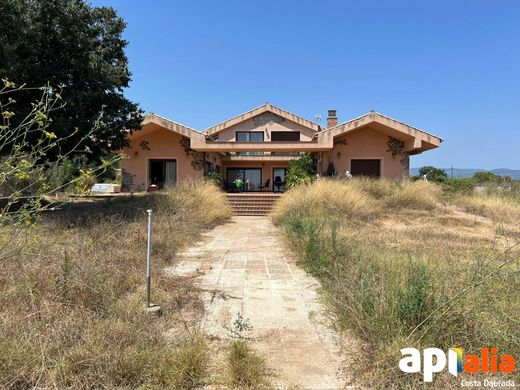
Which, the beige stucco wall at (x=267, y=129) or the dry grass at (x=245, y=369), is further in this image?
the beige stucco wall at (x=267, y=129)

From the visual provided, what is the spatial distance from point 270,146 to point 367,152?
5.46m

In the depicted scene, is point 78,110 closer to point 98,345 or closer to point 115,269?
point 115,269

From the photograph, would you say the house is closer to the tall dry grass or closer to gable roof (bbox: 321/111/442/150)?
gable roof (bbox: 321/111/442/150)

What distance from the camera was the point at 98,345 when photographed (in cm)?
275

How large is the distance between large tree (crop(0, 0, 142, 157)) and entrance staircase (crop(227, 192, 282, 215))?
6.43m

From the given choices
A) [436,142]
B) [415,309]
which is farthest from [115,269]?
[436,142]

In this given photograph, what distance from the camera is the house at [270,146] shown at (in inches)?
713

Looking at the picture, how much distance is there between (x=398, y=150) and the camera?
19516mm

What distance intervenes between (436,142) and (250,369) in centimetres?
1784

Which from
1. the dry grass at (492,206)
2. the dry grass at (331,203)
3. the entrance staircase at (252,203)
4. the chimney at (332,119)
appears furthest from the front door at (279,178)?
the dry grass at (492,206)

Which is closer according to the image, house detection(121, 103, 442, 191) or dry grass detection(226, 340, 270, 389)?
dry grass detection(226, 340, 270, 389)

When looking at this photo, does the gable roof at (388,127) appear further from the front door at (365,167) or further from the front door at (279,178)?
the front door at (279,178)

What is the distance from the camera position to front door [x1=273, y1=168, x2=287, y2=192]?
25028 millimetres

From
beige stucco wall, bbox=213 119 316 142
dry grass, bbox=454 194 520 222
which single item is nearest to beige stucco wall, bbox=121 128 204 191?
beige stucco wall, bbox=213 119 316 142
